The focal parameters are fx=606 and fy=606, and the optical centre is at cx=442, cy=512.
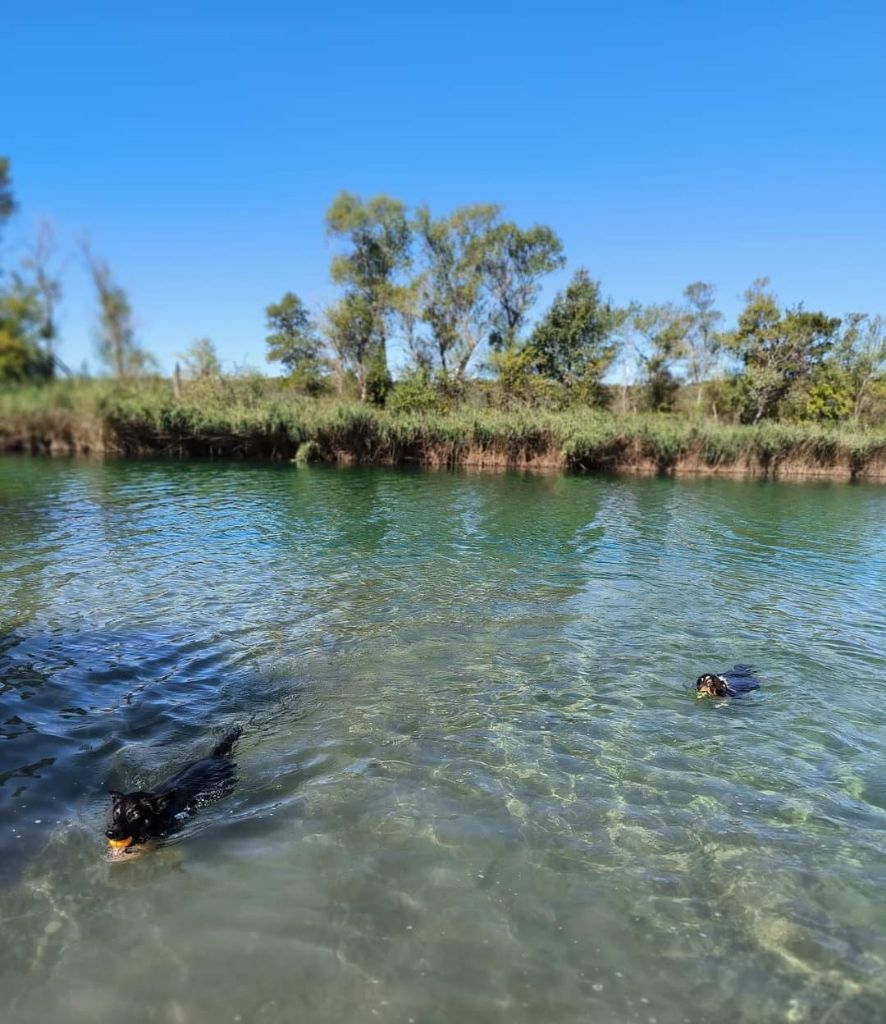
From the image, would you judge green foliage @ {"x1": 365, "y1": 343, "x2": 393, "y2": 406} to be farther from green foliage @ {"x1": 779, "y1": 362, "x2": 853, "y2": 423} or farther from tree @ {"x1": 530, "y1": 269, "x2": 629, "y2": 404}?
green foliage @ {"x1": 779, "y1": 362, "x2": 853, "y2": 423}

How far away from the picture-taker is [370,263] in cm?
4816

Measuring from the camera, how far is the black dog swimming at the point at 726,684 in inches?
235

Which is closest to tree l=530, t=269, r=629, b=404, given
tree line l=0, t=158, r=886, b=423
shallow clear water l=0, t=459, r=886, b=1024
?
tree line l=0, t=158, r=886, b=423

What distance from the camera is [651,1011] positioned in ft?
8.91

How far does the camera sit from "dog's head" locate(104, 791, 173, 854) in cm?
359

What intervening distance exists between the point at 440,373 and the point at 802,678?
1600 inches

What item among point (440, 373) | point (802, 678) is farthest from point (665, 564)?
point (440, 373)

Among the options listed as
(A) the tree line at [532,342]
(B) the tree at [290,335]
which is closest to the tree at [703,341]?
(A) the tree line at [532,342]

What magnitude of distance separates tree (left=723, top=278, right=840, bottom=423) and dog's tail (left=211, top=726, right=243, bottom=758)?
45637mm

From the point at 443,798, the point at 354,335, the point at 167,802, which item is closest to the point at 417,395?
the point at 354,335

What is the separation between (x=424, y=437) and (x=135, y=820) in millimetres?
30609

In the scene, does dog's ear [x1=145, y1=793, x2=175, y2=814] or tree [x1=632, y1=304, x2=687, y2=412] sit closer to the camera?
dog's ear [x1=145, y1=793, x2=175, y2=814]

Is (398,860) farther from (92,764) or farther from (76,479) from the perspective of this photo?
(76,479)

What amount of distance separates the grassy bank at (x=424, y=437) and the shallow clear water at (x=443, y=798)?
23.3 meters
